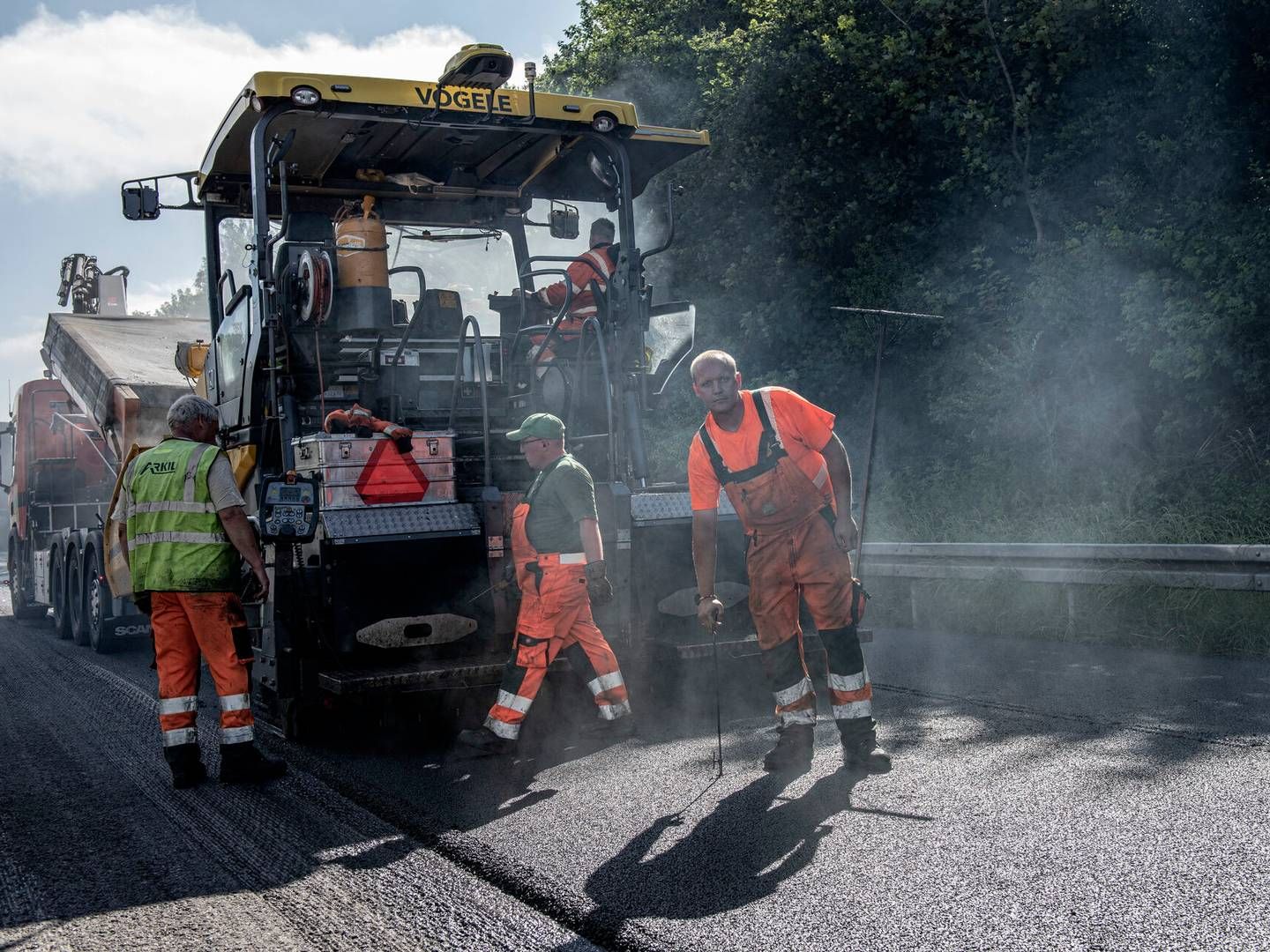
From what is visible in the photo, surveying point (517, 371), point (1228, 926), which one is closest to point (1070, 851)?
point (1228, 926)

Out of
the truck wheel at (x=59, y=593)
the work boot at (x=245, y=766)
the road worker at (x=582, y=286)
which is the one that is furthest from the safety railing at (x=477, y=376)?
the truck wheel at (x=59, y=593)

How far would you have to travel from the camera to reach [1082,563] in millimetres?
8664

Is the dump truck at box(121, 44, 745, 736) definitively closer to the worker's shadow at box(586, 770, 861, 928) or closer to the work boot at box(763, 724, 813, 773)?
the work boot at box(763, 724, 813, 773)

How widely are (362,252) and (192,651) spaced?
236 cm

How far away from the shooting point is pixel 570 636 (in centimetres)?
588

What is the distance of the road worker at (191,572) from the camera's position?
5.54m

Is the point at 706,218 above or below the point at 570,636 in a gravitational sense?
above

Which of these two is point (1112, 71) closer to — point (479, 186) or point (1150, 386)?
point (1150, 386)

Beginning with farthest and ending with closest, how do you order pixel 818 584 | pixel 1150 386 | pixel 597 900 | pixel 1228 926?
pixel 1150 386 → pixel 818 584 → pixel 597 900 → pixel 1228 926

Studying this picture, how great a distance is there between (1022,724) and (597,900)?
2.77 m

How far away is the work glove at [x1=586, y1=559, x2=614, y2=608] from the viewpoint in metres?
5.72

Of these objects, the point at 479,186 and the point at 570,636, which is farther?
the point at 479,186

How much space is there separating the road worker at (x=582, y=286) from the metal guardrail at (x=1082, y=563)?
3.69 metres

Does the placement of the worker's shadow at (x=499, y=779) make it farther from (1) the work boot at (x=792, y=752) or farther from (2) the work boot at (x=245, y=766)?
(1) the work boot at (x=792, y=752)
